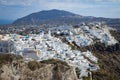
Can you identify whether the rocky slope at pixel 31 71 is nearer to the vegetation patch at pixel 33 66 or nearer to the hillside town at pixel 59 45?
the vegetation patch at pixel 33 66

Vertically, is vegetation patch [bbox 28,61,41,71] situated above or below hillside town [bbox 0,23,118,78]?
above

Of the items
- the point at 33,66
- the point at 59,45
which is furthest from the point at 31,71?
the point at 59,45

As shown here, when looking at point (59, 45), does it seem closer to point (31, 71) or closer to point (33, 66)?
point (33, 66)

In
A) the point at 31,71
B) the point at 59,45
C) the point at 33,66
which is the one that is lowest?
the point at 59,45

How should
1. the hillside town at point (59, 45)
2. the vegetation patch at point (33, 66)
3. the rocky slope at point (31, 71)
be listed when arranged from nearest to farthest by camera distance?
the rocky slope at point (31, 71) < the vegetation patch at point (33, 66) < the hillside town at point (59, 45)

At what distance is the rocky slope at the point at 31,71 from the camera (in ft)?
62.6

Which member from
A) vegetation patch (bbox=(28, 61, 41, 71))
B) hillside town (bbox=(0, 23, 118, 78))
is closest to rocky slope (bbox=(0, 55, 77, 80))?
vegetation patch (bbox=(28, 61, 41, 71))

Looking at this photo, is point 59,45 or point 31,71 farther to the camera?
point 59,45

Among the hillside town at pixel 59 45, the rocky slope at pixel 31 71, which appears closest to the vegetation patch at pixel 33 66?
the rocky slope at pixel 31 71

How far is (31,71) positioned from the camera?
19.4 meters

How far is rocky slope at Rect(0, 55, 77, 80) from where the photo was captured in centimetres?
1909

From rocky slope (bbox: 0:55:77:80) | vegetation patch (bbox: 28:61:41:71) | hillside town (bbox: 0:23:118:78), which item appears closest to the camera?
rocky slope (bbox: 0:55:77:80)

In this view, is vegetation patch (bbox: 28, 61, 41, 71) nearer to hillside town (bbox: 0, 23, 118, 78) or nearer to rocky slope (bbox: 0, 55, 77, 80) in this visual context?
rocky slope (bbox: 0, 55, 77, 80)

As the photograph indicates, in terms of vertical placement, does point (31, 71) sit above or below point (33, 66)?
below
